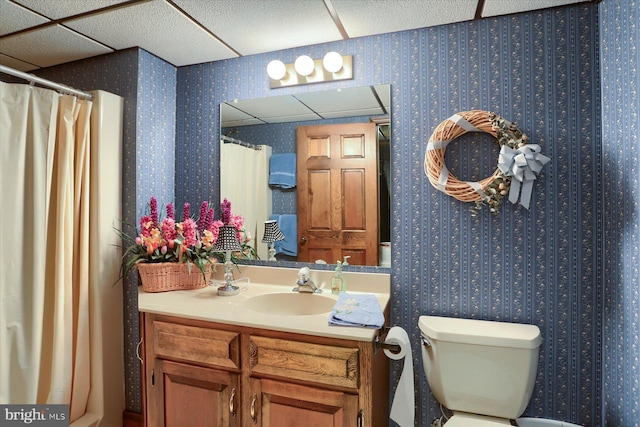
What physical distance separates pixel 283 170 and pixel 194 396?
117 cm

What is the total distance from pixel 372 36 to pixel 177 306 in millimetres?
1629

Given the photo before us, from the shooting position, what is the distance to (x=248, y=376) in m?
1.44

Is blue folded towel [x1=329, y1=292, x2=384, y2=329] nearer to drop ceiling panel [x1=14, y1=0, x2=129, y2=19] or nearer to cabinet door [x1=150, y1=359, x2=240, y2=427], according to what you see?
cabinet door [x1=150, y1=359, x2=240, y2=427]

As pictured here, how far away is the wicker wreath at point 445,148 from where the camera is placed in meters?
1.58

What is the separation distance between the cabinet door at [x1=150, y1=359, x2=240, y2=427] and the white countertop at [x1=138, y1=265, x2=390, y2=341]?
9.7 inches

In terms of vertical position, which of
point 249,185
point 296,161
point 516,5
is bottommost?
point 249,185

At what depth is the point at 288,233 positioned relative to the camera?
1.96m

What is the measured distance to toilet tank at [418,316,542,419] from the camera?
1.42 m

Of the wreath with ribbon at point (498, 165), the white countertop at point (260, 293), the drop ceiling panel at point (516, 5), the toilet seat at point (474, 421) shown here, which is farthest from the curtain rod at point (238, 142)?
the toilet seat at point (474, 421)

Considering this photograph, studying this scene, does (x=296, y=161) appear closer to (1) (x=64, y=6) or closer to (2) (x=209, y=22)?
(2) (x=209, y=22)

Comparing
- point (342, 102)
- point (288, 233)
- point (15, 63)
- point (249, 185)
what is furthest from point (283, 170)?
point (15, 63)

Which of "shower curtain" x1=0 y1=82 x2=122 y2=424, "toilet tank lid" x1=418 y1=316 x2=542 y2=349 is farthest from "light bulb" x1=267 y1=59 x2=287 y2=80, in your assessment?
"toilet tank lid" x1=418 y1=316 x2=542 y2=349

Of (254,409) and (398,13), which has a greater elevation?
(398,13)

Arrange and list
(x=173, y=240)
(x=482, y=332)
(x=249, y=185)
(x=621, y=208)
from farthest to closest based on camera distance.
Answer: (x=249, y=185), (x=173, y=240), (x=482, y=332), (x=621, y=208)
